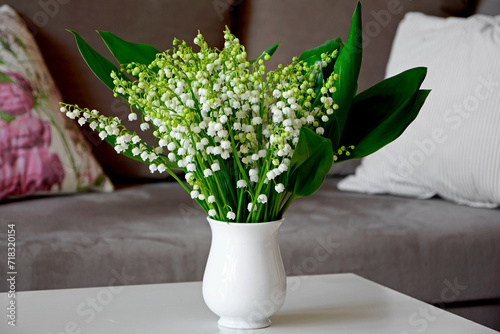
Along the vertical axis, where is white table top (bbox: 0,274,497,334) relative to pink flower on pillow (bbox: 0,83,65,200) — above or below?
below

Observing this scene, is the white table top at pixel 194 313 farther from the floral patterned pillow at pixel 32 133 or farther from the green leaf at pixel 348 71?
the floral patterned pillow at pixel 32 133

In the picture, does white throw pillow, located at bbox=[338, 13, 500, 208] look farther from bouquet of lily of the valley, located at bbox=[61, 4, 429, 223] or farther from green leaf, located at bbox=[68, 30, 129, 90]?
green leaf, located at bbox=[68, 30, 129, 90]

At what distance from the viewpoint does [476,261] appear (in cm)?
127

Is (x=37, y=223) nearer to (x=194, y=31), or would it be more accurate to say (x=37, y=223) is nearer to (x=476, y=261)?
(x=194, y=31)

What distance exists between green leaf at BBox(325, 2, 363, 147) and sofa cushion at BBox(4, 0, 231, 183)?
1.02 meters

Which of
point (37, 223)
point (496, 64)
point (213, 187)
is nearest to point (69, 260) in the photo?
point (37, 223)

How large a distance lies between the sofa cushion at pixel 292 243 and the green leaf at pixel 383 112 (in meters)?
0.52

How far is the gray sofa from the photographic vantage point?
1.13 m

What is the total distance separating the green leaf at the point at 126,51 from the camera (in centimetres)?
75

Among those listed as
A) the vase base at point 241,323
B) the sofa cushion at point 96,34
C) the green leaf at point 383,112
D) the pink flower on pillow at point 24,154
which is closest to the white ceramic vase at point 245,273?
the vase base at point 241,323

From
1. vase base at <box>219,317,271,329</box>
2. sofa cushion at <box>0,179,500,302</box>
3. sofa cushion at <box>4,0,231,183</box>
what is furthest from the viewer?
sofa cushion at <box>4,0,231,183</box>

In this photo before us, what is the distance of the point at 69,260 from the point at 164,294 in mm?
327

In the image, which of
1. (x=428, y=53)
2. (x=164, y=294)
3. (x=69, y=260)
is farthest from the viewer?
(x=428, y=53)

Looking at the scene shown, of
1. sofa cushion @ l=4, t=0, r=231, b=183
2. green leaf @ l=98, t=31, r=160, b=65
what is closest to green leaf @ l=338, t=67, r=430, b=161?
green leaf @ l=98, t=31, r=160, b=65
